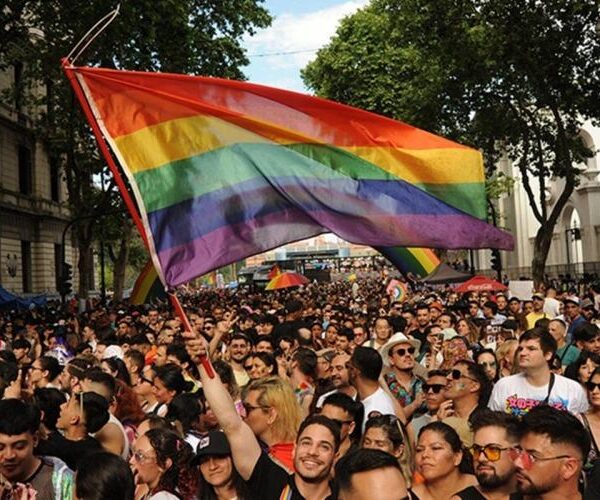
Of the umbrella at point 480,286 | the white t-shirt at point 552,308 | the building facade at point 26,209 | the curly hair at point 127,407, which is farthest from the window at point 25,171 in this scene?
the curly hair at point 127,407

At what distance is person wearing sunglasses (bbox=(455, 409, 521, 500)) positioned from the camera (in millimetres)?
4535

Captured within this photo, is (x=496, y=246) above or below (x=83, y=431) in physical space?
above

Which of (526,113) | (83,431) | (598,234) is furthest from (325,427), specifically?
(598,234)

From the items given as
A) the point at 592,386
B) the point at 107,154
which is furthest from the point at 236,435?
the point at 592,386

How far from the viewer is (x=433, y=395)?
6.95 meters

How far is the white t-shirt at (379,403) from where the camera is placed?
6387 mm

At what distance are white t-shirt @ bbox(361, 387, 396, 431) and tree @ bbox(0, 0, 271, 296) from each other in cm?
1541

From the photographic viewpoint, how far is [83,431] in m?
5.84

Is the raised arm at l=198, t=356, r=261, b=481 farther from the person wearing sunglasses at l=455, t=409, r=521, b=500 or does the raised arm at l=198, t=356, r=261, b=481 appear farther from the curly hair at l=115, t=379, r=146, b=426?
the curly hair at l=115, t=379, r=146, b=426

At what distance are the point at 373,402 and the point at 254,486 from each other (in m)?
2.16

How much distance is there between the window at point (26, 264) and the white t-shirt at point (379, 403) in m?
37.8

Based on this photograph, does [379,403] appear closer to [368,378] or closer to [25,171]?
[368,378]

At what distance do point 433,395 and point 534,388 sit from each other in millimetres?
729

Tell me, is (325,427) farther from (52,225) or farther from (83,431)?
(52,225)
